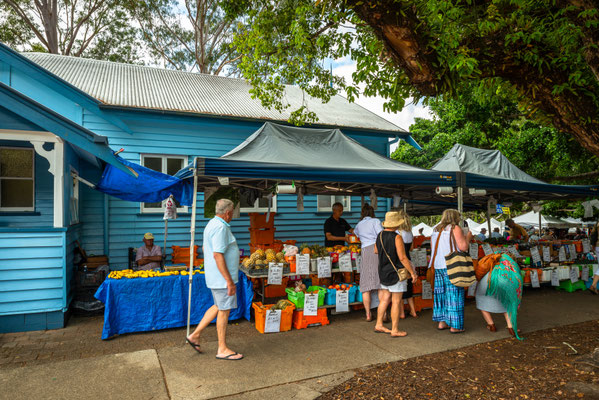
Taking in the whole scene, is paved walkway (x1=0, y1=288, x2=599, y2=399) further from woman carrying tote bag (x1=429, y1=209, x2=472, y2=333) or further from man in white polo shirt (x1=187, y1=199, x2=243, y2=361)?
man in white polo shirt (x1=187, y1=199, x2=243, y2=361)

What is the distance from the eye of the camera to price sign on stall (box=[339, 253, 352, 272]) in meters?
Answer: 6.55

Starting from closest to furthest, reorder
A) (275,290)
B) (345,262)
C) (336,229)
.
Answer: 1. (345,262)
2. (275,290)
3. (336,229)

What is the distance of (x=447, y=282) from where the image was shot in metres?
5.68

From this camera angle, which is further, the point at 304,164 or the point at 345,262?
the point at 345,262

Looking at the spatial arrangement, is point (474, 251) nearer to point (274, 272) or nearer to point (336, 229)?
point (336, 229)

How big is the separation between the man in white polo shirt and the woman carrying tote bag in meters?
3.14

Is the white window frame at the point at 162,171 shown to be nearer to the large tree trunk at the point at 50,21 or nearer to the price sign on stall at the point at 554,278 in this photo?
the price sign on stall at the point at 554,278

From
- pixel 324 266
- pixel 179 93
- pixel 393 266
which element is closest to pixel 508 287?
pixel 393 266

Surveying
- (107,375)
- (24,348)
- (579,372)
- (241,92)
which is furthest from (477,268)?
(241,92)

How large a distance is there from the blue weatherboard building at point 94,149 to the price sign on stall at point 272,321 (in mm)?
3255

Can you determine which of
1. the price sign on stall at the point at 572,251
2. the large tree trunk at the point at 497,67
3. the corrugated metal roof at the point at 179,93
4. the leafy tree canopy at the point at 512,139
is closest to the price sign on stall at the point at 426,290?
the large tree trunk at the point at 497,67

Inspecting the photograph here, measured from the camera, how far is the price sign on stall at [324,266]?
6328 millimetres

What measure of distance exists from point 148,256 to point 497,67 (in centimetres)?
675

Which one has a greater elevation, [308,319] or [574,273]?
[574,273]
